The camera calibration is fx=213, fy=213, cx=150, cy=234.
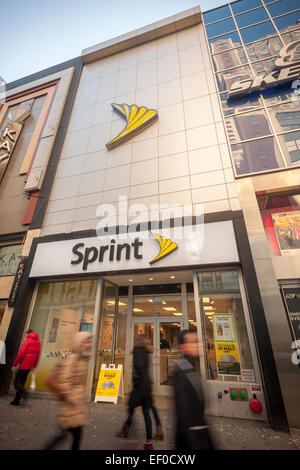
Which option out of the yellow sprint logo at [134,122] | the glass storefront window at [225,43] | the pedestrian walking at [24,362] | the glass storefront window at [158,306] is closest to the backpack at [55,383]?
the pedestrian walking at [24,362]

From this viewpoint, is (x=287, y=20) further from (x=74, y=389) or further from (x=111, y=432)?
(x=111, y=432)

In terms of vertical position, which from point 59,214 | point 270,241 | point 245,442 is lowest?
point 245,442

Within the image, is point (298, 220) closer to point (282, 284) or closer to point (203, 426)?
point (282, 284)

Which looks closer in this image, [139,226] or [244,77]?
[139,226]

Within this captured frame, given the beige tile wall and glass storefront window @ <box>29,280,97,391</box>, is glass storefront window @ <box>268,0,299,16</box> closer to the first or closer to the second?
the beige tile wall

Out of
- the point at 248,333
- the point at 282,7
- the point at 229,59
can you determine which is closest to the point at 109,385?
the point at 248,333

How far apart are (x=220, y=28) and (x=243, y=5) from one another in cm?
197

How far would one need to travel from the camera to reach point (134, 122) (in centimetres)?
926

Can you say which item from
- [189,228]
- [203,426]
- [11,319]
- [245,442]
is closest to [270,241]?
[189,228]

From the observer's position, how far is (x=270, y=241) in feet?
21.3

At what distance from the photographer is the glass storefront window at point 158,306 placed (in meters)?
7.71

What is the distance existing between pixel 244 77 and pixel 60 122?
8963mm
